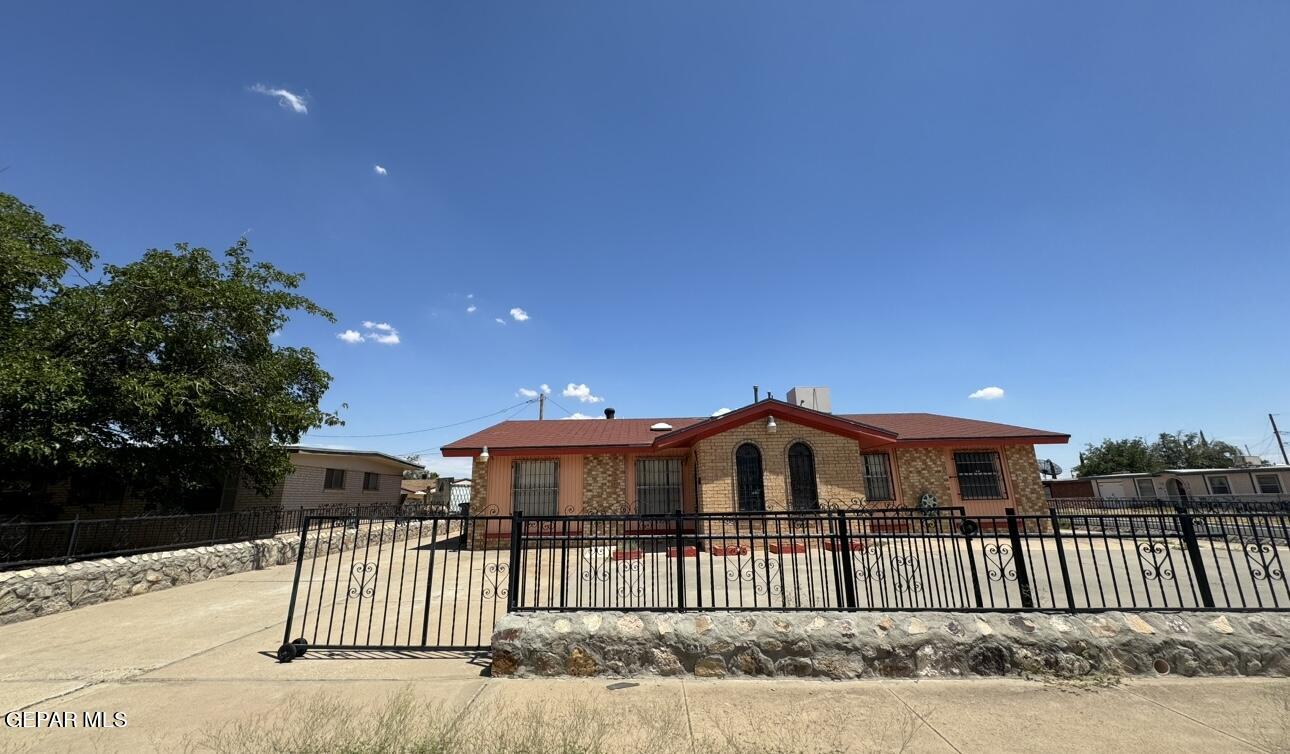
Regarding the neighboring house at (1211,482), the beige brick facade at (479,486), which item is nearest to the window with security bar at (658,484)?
the beige brick facade at (479,486)

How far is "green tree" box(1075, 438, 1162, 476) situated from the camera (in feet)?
153

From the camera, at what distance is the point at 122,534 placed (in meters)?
11.9

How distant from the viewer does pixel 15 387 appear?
8227mm

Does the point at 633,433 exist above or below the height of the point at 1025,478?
above

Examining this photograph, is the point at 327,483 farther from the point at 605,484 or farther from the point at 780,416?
the point at 780,416

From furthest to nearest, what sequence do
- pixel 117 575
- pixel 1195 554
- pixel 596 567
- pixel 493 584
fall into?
pixel 493 584 < pixel 117 575 < pixel 596 567 < pixel 1195 554

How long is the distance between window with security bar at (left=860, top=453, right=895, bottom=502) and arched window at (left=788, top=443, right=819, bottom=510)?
3495 millimetres

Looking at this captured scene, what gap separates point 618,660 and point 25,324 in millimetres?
14526

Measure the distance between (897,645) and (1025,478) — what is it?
14.5 m

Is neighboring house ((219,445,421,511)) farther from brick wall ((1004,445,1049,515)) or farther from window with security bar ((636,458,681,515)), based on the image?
brick wall ((1004,445,1049,515))

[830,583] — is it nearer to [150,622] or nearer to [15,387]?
[150,622]

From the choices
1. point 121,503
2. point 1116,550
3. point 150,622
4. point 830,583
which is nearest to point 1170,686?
point 830,583

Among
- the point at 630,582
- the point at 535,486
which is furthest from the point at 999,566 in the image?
the point at 535,486

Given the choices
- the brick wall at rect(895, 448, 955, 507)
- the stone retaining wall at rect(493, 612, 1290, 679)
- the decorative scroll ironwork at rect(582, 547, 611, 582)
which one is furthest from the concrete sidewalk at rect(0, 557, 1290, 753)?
the brick wall at rect(895, 448, 955, 507)
